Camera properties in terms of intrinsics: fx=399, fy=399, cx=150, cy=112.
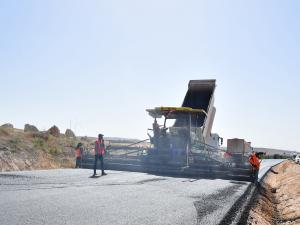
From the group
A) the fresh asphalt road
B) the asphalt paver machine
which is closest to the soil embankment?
the asphalt paver machine

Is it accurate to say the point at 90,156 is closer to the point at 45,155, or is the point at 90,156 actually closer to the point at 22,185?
the point at 45,155

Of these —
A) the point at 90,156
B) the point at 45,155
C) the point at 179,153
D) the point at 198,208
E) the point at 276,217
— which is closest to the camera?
the point at 198,208

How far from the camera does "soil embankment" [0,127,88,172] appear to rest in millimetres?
18078

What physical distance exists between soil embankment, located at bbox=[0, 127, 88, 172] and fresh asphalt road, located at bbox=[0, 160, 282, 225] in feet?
21.1

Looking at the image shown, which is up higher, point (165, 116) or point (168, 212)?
point (165, 116)

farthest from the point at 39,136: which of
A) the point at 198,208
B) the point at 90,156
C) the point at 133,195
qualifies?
the point at 198,208

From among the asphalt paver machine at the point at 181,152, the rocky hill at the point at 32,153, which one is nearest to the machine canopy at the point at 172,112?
the asphalt paver machine at the point at 181,152

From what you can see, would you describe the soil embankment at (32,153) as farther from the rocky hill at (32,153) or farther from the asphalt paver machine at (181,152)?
the asphalt paver machine at (181,152)

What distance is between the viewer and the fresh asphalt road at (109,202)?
21.7ft

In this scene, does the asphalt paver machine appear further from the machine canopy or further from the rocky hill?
the rocky hill

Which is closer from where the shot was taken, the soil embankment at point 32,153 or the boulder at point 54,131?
the soil embankment at point 32,153

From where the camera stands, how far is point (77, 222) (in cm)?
621

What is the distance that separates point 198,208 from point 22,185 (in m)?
4.73

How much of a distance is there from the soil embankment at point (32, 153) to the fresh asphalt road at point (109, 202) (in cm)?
644
